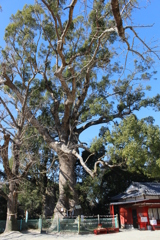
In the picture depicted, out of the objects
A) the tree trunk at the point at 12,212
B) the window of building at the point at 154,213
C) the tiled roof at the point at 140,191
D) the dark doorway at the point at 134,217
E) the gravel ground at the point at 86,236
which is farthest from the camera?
the dark doorway at the point at 134,217

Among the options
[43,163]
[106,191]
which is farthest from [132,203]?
[43,163]

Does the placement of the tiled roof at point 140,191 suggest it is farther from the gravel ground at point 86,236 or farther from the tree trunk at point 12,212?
the tree trunk at point 12,212

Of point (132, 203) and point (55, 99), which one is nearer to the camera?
point (132, 203)

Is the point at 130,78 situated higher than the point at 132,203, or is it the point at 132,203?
the point at 130,78

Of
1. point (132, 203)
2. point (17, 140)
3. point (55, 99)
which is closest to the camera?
point (17, 140)

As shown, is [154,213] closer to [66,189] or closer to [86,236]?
[86,236]

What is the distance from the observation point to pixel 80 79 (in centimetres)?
1864

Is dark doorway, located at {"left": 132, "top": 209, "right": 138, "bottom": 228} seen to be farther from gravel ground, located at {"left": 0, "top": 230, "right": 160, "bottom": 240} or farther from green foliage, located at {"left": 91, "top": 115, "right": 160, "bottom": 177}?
green foliage, located at {"left": 91, "top": 115, "right": 160, "bottom": 177}

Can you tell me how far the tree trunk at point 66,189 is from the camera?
15776 millimetres

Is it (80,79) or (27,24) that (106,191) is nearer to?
(80,79)

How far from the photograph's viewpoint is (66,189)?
53.2ft

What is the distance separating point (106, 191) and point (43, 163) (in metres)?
6.51

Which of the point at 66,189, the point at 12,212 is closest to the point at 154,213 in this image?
the point at 66,189

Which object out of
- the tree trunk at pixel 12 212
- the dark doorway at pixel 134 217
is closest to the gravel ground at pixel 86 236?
the tree trunk at pixel 12 212
